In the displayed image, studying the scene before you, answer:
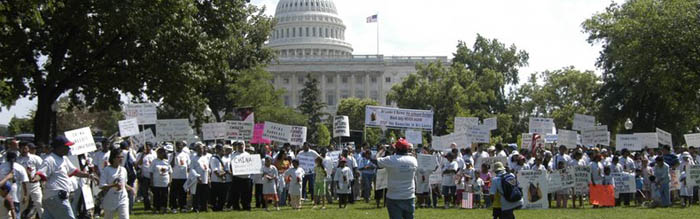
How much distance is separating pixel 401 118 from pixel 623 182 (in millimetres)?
7374

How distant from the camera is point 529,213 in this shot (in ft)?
61.8

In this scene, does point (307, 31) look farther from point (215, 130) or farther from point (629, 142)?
point (629, 142)

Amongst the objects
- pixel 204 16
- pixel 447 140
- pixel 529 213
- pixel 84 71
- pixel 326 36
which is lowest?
pixel 529 213

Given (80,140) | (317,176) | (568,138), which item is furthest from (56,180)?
(568,138)

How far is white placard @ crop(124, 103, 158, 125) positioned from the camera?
24.6m

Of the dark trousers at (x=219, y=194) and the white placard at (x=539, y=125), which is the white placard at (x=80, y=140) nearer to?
the dark trousers at (x=219, y=194)

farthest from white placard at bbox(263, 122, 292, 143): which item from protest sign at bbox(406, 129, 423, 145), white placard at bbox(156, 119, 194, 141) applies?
protest sign at bbox(406, 129, 423, 145)

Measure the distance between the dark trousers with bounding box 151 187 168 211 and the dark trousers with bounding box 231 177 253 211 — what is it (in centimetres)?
174

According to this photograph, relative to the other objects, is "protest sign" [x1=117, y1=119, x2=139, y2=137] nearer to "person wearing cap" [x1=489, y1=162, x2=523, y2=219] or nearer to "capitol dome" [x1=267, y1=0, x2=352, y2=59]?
"person wearing cap" [x1=489, y1=162, x2=523, y2=219]

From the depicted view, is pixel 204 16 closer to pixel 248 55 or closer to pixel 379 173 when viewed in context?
pixel 379 173

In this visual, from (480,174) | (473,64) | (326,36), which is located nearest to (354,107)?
(473,64)

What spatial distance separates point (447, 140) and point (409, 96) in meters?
47.5

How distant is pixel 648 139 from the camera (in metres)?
27.9

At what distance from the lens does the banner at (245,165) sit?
19984 mm
